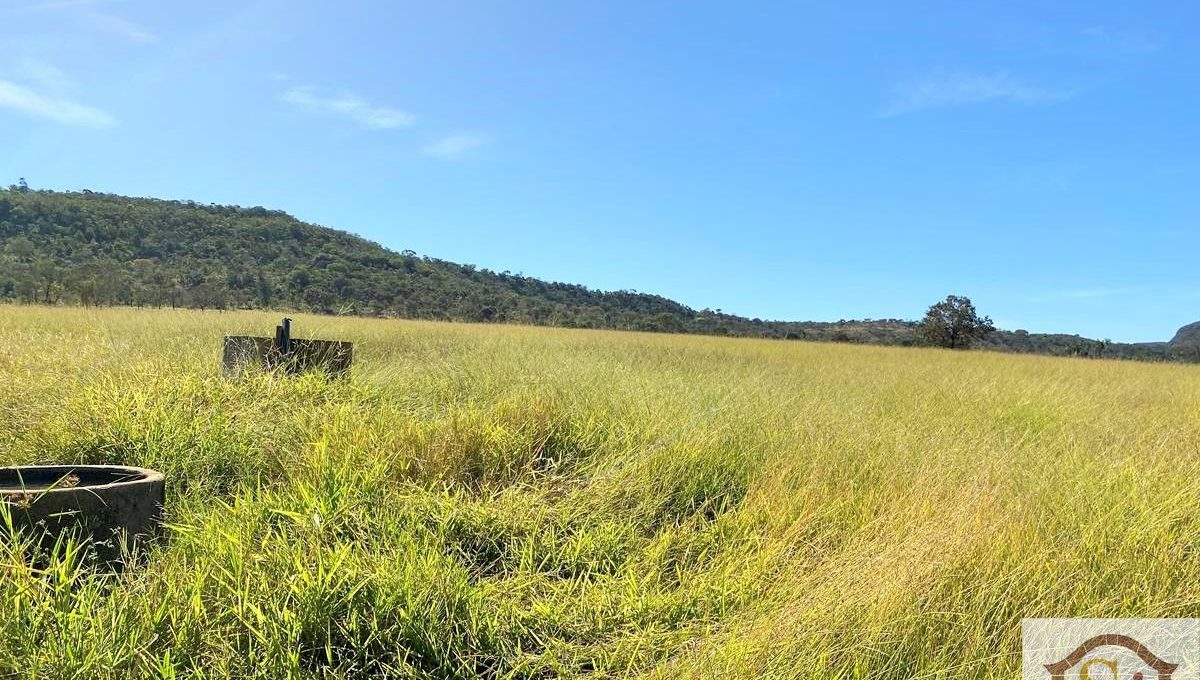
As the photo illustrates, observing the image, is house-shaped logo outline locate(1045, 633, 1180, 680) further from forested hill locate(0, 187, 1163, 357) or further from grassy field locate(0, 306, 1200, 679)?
forested hill locate(0, 187, 1163, 357)

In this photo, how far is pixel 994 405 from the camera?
744 centimetres

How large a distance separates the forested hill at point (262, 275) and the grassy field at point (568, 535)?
24891 mm

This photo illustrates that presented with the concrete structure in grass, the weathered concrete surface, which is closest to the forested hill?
the concrete structure in grass

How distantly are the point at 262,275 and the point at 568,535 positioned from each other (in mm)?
49275

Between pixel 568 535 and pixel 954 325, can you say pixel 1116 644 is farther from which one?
pixel 954 325

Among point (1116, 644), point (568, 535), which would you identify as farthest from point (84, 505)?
point (1116, 644)

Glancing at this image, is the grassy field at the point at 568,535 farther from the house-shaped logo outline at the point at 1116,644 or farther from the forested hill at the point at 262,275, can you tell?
the forested hill at the point at 262,275

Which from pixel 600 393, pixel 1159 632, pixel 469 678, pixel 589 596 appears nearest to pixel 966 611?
pixel 1159 632

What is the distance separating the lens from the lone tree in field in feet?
127

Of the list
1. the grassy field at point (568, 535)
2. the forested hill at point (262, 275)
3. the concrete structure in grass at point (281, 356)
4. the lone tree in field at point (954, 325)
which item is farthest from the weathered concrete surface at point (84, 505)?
the lone tree in field at point (954, 325)

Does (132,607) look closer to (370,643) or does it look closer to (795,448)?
(370,643)

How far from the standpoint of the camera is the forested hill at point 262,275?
1313 inches

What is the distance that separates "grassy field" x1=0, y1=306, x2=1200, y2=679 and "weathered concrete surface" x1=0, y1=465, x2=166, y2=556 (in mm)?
133

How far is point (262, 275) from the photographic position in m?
45.9
